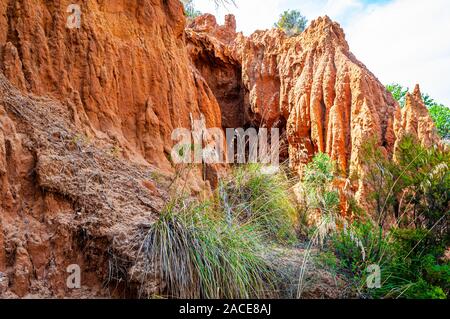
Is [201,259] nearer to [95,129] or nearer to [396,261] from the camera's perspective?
[396,261]

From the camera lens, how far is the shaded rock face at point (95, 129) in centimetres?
477

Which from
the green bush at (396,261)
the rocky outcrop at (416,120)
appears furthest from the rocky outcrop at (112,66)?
the rocky outcrop at (416,120)

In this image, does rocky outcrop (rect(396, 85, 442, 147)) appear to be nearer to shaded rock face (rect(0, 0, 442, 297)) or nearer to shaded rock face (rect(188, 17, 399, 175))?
shaded rock face (rect(0, 0, 442, 297))

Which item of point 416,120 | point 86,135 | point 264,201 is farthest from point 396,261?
point 416,120

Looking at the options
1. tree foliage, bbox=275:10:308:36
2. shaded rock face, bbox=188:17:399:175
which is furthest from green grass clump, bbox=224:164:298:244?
tree foliage, bbox=275:10:308:36

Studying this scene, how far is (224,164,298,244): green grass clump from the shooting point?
6688 millimetres

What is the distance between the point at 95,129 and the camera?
7242 mm

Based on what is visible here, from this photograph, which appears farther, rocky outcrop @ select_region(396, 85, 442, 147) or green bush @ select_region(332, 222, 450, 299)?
rocky outcrop @ select_region(396, 85, 442, 147)

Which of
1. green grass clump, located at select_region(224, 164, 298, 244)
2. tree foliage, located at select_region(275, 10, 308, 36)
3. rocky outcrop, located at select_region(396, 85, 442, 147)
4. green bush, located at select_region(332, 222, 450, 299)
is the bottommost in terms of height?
green bush, located at select_region(332, 222, 450, 299)

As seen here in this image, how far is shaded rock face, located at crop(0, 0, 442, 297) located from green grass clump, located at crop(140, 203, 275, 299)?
0.22 metres

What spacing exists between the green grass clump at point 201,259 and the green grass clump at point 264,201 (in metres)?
1.13

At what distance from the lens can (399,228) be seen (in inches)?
236

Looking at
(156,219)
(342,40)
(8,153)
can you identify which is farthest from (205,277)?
(342,40)

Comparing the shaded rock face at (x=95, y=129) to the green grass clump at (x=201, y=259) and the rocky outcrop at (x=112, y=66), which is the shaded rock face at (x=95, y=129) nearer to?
the rocky outcrop at (x=112, y=66)
